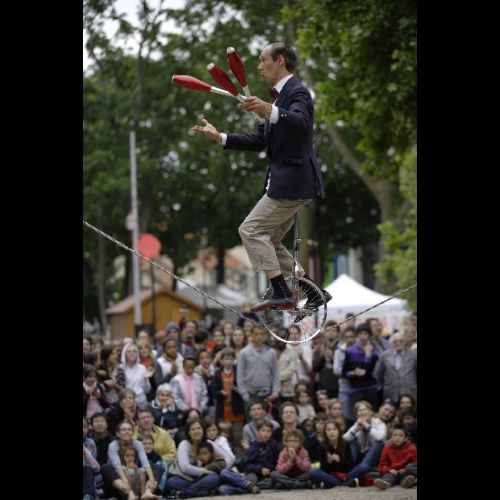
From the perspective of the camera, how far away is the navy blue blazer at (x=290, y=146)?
8930 mm

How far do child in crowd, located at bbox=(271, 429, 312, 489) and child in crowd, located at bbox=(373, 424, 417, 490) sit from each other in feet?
2.70

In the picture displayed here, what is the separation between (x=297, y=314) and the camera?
10023 mm

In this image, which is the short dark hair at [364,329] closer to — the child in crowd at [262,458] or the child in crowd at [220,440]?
the child in crowd at [262,458]

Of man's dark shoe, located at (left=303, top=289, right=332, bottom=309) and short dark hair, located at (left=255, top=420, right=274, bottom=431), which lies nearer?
man's dark shoe, located at (left=303, top=289, right=332, bottom=309)

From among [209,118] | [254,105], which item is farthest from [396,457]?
[209,118]

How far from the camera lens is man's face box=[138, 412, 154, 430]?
46.7 feet

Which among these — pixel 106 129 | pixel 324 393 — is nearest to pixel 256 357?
pixel 324 393

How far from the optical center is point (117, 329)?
39.2 metres

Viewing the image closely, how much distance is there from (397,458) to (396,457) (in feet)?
0.06

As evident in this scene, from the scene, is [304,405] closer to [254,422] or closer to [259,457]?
[254,422]

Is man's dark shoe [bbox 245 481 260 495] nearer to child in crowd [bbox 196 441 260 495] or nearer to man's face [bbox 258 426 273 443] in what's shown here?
child in crowd [bbox 196 441 260 495]

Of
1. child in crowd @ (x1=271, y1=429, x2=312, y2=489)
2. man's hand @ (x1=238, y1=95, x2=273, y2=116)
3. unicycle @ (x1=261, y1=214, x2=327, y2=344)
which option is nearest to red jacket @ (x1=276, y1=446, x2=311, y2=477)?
child in crowd @ (x1=271, y1=429, x2=312, y2=489)

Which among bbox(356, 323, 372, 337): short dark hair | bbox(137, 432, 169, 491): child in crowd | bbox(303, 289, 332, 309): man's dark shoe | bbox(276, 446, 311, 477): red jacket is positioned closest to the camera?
bbox(303, 289, 332, 309): man's dark shoe
